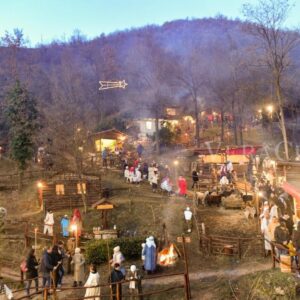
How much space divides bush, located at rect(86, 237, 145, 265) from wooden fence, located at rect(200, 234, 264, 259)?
3.23 m

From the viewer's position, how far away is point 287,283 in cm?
962

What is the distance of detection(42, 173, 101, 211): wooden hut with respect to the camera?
25828 millimetres

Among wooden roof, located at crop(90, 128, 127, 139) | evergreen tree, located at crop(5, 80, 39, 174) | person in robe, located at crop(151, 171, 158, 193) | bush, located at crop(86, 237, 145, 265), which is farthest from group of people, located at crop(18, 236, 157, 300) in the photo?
wooden roof, located at crop(90, 128, 127, 139)

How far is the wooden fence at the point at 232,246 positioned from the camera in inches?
590

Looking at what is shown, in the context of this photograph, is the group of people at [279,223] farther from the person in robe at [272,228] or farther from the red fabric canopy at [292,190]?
the red fabric canopy at [292,190]

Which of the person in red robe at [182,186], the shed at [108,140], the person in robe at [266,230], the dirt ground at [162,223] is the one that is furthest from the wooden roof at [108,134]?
the person in robe at [266,230]

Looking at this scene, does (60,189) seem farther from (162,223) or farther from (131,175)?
(162,223)

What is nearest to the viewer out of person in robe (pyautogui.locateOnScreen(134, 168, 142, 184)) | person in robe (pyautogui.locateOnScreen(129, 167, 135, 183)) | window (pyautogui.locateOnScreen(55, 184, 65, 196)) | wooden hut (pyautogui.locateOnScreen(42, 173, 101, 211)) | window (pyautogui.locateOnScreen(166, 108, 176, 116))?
wooden hut (pyautogui.locateOnScreen(42, 173, 101, 211))

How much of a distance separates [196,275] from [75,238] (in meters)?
6.85

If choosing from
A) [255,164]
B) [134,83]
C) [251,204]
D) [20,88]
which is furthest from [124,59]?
[251,204]

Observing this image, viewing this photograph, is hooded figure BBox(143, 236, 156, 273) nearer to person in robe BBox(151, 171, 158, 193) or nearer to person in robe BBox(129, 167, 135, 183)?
person in robe BBox(151, 171, 158, 193)

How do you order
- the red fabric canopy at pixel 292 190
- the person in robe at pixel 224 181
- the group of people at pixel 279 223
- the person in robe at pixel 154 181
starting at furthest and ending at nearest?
the person in robe at pixel 154 181 → the person in robe at pixel 224 181 → the red fabric canopy at pixel 292 190 → the group of people at pixel 279 223

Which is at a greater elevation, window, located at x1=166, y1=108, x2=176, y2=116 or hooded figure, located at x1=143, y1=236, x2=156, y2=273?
window, located at x1=166, y1=108, x2=176, y2=116

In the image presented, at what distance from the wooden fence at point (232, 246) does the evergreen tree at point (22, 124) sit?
71.9 feet
